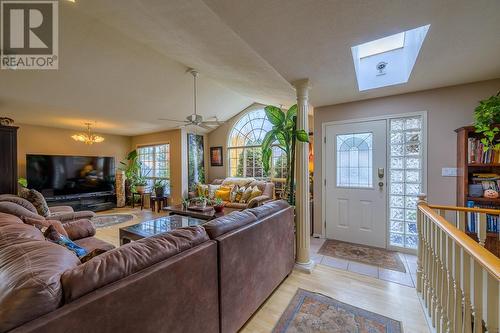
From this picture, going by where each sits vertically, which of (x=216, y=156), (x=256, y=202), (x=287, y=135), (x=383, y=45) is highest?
(x=383, y=45)

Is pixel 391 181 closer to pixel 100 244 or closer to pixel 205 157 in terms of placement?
pixel 100 244

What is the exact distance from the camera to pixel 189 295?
46.6 inches

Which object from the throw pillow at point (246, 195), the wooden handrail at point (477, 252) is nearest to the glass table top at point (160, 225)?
the throw pillow at point (246, 195)

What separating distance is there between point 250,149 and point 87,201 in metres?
4.71

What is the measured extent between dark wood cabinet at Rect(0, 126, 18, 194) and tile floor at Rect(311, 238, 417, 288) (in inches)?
195

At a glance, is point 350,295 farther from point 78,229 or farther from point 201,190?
point 201,190

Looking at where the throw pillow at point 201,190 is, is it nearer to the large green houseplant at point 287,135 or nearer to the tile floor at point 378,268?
the large green houseplant at point 287,135

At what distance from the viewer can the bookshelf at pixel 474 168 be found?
239cm

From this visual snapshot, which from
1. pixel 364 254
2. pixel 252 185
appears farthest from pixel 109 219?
pixel 364 254

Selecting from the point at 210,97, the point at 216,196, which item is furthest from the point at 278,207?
the point at 210,97

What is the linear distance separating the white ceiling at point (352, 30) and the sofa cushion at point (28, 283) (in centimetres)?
170

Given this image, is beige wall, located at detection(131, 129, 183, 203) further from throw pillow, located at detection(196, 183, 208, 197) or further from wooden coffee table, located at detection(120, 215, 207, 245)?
wooden coffee table, located at detection(120, 215, 207, 245)

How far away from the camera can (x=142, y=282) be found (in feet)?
3.17

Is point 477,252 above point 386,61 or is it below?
below
